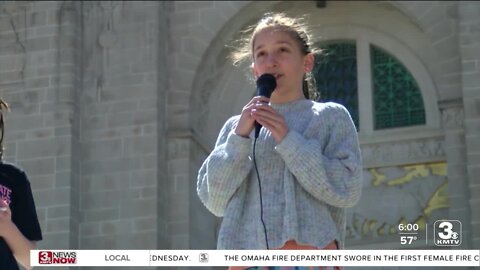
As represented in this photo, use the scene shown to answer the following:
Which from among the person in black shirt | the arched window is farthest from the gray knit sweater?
the arched window

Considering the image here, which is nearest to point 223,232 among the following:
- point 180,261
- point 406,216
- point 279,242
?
point 279,242

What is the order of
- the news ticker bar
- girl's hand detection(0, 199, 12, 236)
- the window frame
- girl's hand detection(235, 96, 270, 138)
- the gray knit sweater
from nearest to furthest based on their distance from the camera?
the news ticker bar < the gray knit sweater < girl's hand detection(235, 96, 270, 138) < girl's hand detection(0, 199, 12, 236) < the window frame

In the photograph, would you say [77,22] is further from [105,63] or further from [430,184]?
[430,184]

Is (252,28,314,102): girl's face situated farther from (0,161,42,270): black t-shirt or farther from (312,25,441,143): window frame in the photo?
(312,25,441,143): window frame

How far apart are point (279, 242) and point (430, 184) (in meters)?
10.8

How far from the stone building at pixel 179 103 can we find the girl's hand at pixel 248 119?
10.0m

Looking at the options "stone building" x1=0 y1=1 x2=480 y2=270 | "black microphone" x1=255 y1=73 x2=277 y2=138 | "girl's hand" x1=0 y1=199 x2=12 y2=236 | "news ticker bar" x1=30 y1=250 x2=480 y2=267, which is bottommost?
"news ticker bar" x1=30 y1=250 x2=480 y2=267

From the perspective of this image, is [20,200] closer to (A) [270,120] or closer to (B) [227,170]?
(B) [227,170]

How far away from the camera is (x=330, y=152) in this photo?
6.04 m

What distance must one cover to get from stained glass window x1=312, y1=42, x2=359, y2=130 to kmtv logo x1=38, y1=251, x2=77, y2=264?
912cm

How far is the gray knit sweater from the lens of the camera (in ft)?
19.1

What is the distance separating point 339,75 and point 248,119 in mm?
11478

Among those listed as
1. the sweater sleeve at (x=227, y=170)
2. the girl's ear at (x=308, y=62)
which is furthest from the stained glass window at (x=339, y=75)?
the sweater sleeve at (x=227, y=170)

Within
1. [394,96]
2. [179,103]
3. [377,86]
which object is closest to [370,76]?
[377,86]
